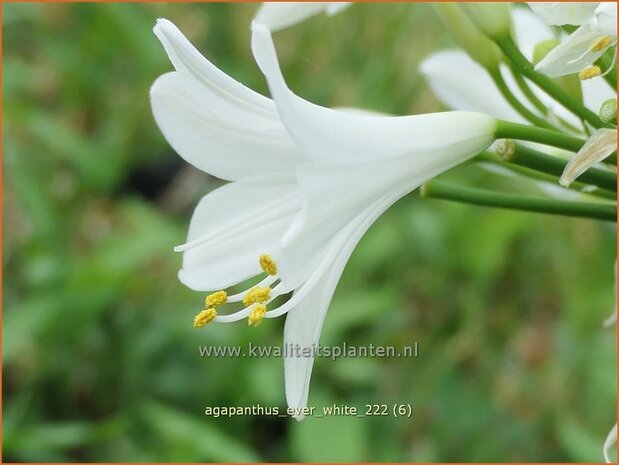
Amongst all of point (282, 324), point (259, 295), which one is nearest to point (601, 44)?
point (259, 295)

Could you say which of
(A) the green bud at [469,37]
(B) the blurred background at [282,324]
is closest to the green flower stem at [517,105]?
(A) the green bud at [469,37]

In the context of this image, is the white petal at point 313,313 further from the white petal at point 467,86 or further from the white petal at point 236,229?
the white petal at point 467,86

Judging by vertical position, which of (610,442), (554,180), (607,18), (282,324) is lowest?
(282,324)

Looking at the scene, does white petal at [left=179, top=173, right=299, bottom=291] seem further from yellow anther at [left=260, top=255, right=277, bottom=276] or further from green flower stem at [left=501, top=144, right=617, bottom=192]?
green flower stem at [left=501, top=144, right=617, bottom=192]

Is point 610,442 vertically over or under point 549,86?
under

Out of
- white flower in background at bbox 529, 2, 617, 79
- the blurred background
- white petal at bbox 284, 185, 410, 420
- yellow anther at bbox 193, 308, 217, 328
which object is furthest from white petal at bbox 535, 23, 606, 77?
the blurred background

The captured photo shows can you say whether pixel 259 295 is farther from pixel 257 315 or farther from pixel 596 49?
pixel 596 49

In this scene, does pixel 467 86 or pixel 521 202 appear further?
pixel 467 86
